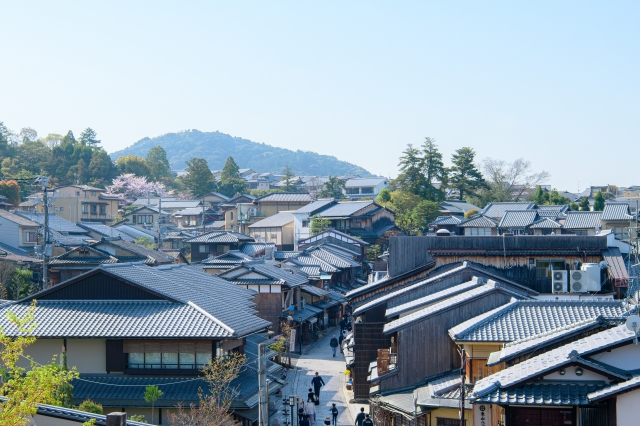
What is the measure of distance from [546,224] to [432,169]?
19708 millimetres

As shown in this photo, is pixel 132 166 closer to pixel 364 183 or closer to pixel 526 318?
pixel 364 183

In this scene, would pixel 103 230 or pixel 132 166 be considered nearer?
pixel 103 230

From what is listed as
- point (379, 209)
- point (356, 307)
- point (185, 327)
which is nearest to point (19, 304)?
point (185, 327)

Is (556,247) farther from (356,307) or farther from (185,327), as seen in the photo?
(185,327)

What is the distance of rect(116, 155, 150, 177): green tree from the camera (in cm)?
10506

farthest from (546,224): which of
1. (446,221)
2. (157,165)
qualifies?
(157,165)

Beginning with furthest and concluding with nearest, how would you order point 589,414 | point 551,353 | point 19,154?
point 19,154 → point 551,353 → point 589,414

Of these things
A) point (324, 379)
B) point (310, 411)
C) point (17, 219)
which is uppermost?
point (17, 219)

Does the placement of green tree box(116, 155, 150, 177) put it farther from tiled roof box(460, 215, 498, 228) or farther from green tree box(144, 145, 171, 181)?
tiled roof box(460, 215, 498, 228)

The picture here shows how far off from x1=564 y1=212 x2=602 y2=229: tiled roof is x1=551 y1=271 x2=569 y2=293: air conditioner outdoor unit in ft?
122

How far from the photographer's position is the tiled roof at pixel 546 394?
14883mm

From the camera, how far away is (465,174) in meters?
88.0

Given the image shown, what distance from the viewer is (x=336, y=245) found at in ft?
222

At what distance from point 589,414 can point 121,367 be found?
527 inches
